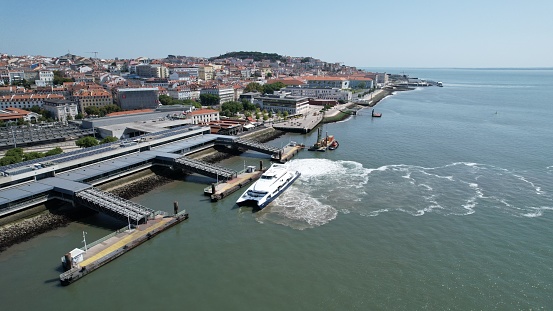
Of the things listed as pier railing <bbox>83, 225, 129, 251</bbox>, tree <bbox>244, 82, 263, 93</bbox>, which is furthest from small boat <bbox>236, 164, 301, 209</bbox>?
tree <bbox>244, 82, 263, 93</bbox>

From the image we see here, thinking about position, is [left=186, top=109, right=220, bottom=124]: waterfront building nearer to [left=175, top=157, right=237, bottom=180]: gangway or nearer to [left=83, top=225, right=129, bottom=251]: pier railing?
[left=175, top=157, right=237, bottom=180]: gangway

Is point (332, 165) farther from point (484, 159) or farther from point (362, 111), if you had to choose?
point (362, 111)

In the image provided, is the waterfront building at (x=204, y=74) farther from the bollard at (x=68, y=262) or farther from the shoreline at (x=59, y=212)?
the bollard at (x=68, y=262)

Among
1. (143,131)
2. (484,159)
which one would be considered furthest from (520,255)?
(143,131)

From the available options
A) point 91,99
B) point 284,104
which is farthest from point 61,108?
point 284,104

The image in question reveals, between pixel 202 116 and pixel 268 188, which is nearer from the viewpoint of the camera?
pixel 268 188

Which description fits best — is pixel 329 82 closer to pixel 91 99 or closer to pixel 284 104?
pixel 284 104
